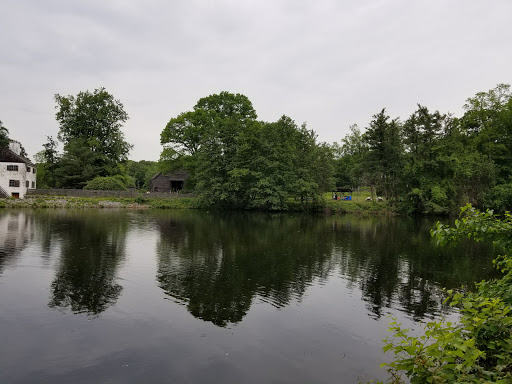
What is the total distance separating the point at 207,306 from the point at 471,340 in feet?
35.1

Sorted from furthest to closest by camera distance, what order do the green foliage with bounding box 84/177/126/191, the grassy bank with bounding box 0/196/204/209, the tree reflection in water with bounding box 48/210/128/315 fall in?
the green foliage with bounding box 84/177/126/191, the grassy bank with bounding box 0/196/204/209, the tree reflection in water with bounding box 48/210/128/315

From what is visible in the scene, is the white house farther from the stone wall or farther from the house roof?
the stone wall

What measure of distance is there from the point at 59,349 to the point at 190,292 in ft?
20.0

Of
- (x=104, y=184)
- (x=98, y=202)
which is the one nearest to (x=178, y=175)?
(x=104, y=184)

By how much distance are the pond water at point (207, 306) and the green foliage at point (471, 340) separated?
400 cm

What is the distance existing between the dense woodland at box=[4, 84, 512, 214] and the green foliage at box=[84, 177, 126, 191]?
178mm

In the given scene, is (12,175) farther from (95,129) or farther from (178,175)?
(178,175)

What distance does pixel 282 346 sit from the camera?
1092cm

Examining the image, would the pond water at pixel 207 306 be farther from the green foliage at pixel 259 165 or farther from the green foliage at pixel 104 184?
the green foliage at pixel 104 184

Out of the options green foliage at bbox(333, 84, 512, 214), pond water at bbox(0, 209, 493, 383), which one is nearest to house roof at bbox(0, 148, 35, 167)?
pond water at bbox(0, 209, 493, 383)

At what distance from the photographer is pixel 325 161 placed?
66.4 m

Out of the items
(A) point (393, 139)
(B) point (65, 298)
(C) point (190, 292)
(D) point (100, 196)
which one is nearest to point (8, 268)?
(B) point (65, 298)

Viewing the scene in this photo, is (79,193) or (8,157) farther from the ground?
(8,157)

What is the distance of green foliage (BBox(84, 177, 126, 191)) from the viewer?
67.6m
